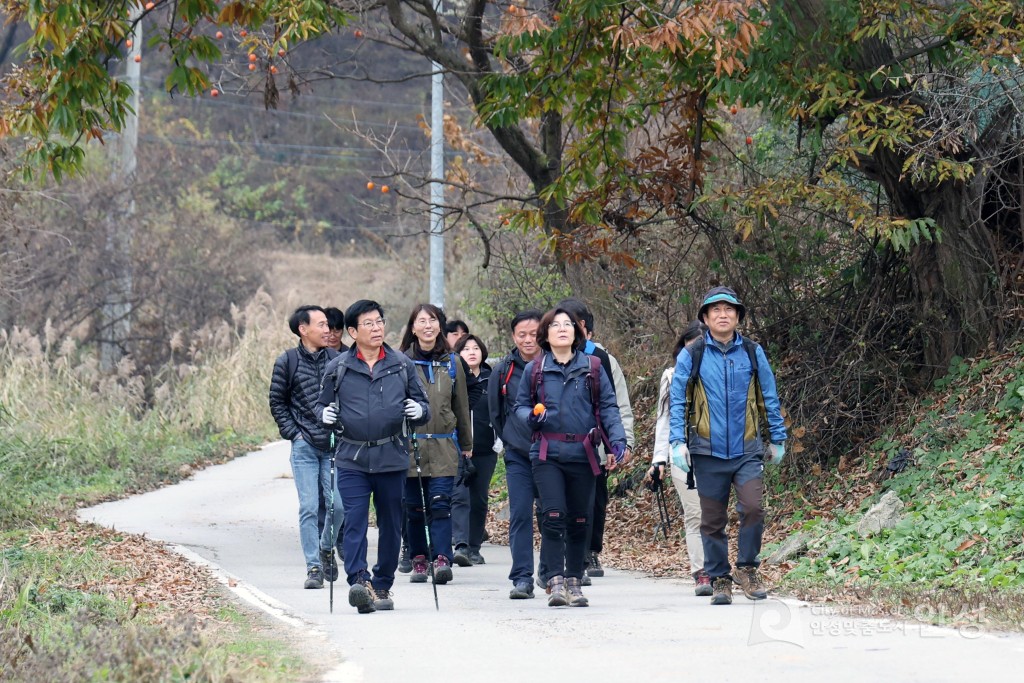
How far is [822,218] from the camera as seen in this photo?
13.8 metres

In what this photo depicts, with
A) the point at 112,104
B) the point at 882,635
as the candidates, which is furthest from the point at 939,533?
the point at 112,104

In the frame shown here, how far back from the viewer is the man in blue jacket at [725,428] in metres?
9.27

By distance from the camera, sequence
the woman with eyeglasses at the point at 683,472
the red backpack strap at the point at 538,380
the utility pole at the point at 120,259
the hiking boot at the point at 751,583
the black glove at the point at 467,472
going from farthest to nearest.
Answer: the utility pole at the point at 120,259 → the black glove at the point at 467,472 → the woman with eyeglasses at the point at 683,472 → the red backpack strap at the point at 538,380 → the hiking boot at the point at 751,583

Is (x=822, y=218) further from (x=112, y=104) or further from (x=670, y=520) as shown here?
(x=112, y=104)

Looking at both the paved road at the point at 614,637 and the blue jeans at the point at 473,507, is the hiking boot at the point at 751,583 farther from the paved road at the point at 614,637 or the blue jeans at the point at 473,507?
the blue jeans at the point at 473,507

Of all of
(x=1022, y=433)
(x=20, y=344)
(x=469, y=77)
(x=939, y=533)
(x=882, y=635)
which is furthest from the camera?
(x=20, y=344)

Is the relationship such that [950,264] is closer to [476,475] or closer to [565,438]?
[476,475]

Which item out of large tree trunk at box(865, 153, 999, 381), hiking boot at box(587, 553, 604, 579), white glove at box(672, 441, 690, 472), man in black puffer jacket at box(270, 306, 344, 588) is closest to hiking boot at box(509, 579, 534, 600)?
white glove at box(672, 441, 690, 472)

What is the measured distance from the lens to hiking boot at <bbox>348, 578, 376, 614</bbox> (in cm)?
902

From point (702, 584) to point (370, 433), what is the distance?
2.56 m

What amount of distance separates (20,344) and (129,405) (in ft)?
6.18

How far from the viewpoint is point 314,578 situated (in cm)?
1068

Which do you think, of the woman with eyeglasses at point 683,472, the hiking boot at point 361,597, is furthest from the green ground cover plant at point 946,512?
the hiking boot at point 361,597

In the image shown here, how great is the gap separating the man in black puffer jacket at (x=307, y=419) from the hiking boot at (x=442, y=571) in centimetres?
82
